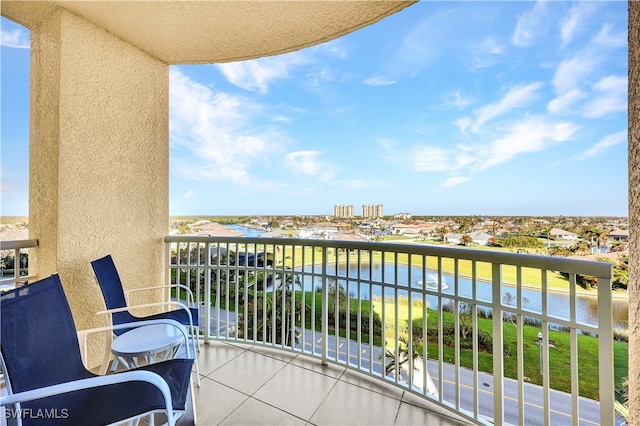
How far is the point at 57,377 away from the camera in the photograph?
45.8 inches

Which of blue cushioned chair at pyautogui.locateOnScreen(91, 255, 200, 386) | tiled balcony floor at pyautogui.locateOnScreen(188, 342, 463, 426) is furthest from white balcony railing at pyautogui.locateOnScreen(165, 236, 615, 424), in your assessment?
blue cushioned chair at pyautogui.locateOnScreen(91, 255, 200, 386)

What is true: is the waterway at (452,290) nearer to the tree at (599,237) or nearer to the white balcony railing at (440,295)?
the white balcony railing at (440,295)

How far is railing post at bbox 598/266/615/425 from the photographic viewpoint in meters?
1.24

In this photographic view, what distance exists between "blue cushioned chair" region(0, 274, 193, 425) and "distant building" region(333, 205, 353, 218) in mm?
2826

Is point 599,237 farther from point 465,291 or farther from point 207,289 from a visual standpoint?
point 207,289

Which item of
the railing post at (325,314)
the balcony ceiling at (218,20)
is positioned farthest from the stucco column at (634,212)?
the railing post at (325,314)

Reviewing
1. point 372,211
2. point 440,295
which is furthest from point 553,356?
point 440,295

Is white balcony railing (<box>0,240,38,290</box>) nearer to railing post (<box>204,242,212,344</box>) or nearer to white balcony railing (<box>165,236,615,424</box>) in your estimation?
white balcony railing (<box>165,236,615,424</box>)

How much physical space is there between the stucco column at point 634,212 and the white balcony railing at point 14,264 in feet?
12.5

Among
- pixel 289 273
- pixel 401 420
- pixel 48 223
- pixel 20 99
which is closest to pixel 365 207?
pixel 289 273

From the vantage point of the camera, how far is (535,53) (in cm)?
508

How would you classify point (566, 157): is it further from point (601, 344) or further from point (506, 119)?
point (601, 344)

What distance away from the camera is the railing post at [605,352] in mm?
1244

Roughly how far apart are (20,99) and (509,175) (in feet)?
27.7
